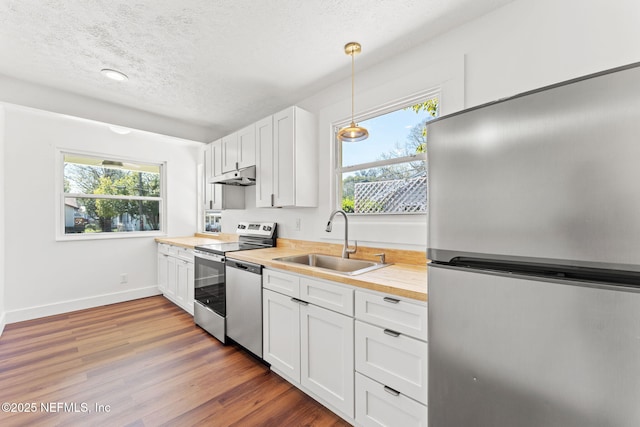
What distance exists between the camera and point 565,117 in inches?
27.9

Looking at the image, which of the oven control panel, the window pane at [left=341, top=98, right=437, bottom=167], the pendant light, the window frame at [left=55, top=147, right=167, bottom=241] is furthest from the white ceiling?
the oven control panel

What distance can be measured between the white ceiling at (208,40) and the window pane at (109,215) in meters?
1.55

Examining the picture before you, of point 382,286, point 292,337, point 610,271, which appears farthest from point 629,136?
point 292,337

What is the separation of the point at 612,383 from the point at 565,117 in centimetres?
67

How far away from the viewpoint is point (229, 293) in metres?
2.44

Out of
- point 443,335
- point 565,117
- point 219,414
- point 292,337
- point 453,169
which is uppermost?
point 565,117

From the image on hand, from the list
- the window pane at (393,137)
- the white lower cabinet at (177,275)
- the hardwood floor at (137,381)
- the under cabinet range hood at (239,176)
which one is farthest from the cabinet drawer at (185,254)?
the window pane at (393,137)

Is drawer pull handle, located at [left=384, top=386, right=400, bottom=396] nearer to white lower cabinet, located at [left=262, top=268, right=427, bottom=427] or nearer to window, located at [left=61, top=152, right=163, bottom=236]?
white lower cabinet, located at [left=262, top=268, right=427, bottom=427]

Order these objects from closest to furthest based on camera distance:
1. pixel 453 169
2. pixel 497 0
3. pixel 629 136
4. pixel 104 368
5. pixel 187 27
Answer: pixel 629 136 < pixel 453 169 < pixel 497 0 < pixel 187 27 < pixel 104 368

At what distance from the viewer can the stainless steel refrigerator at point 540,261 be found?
0.63 m

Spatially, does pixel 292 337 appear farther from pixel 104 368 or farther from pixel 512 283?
pixel 104 368

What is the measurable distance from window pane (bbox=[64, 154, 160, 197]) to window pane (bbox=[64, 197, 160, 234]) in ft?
0.45

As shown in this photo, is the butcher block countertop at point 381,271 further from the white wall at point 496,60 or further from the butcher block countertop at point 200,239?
the butcher block countertop at point 200,239

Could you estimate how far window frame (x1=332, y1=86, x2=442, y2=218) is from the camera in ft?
6.48
